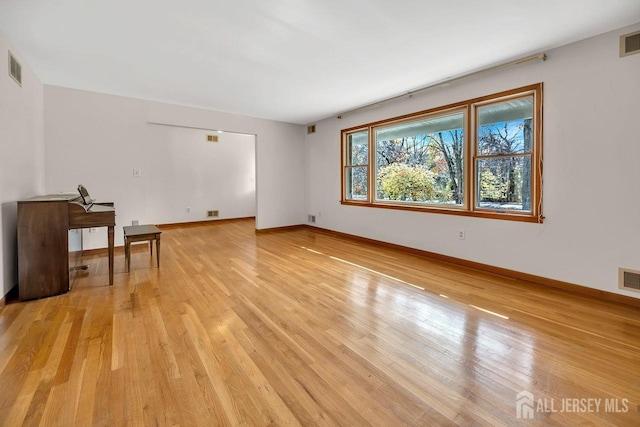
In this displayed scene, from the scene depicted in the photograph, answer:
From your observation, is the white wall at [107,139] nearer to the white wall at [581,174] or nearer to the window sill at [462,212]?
the window sill at [462,212]

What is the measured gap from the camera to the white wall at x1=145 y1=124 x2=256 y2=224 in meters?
7.12

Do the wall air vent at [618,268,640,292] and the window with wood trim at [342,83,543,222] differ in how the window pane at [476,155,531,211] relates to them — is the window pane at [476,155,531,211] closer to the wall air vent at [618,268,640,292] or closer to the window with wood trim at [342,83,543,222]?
the window with wood trim at [342,83,543,222]

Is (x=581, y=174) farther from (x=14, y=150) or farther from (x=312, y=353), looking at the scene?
(x=14, y=150)

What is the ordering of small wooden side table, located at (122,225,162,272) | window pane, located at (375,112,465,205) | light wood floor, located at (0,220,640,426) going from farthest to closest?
window pane, located at (375,112,465,205)
small wooden side table, located at (122,225,162,272)
light wood floor, located at (0,220,640,426)

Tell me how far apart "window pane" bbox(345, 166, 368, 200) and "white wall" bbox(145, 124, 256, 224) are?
Result: 368 cm

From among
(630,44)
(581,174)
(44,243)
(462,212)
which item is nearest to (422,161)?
(462,212)

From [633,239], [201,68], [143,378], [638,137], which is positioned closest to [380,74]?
[201,68]

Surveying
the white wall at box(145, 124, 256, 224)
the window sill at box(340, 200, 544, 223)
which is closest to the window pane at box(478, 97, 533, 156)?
the window sill at box(340, 200, 544, 223)

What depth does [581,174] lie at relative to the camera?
2.82 m

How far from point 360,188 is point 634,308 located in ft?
12.8

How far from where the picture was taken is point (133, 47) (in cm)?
290

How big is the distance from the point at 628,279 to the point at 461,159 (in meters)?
2.07

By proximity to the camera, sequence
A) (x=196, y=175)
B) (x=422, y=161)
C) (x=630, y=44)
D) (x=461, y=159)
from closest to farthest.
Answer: (x=630, y=44) < (x=461, y=159) < (x=422, y=161) < (x=196, y=175)

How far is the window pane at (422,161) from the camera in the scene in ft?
13.1
